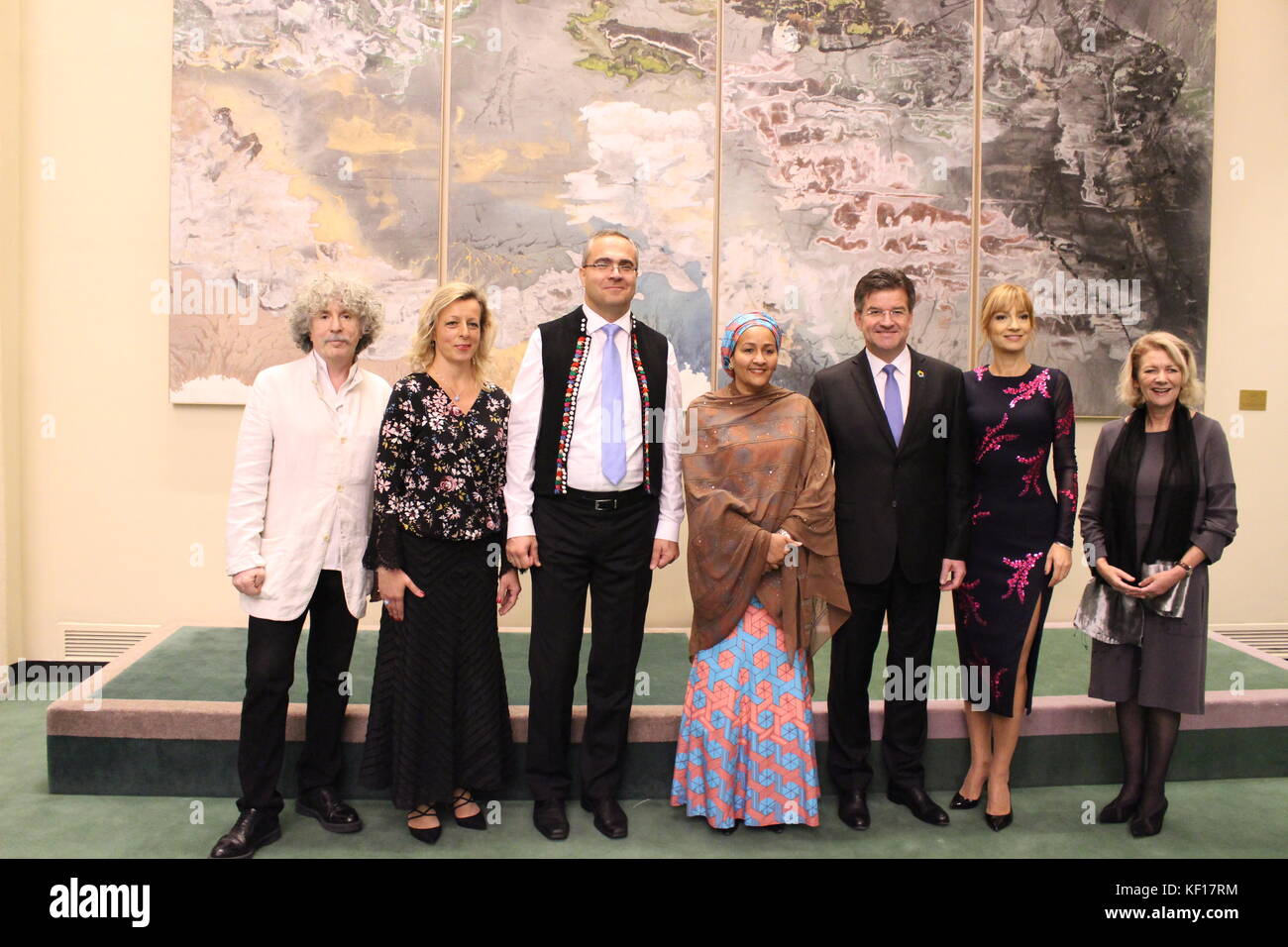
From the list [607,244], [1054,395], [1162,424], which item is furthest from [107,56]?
[1162,424]

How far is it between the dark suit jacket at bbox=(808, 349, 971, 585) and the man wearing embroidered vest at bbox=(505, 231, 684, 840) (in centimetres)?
53

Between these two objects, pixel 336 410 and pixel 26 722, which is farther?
pixel 26 722

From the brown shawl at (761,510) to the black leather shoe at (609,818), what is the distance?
0.57m

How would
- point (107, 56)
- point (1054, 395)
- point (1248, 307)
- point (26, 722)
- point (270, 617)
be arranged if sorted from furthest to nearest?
point (1248, 307) → point (107, 56) → point (26, 722) → point (1054, 395) → point (270, 617)

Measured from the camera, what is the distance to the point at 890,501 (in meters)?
2.93

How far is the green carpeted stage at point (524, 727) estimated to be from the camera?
316cm

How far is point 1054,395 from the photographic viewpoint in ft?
9.66

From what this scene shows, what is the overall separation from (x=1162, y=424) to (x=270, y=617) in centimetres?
279

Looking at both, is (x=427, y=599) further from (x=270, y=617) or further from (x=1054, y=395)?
(x=1054, y=395)

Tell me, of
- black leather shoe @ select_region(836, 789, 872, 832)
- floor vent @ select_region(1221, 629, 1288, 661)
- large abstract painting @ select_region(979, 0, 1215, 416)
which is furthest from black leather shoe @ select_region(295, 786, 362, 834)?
floor vent @ select_region(1221, 629, 1288, 661)

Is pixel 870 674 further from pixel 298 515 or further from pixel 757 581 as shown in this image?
pixel 298 515

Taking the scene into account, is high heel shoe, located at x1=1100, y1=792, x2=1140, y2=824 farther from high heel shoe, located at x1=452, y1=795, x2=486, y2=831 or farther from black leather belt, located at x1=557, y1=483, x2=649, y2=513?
high heel shoe, located at x1=452, y1=795, x2=486, y2=831

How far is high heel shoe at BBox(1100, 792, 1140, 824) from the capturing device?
10.2 feet

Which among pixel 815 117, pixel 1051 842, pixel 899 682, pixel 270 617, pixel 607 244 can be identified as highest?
pixel 815 117
